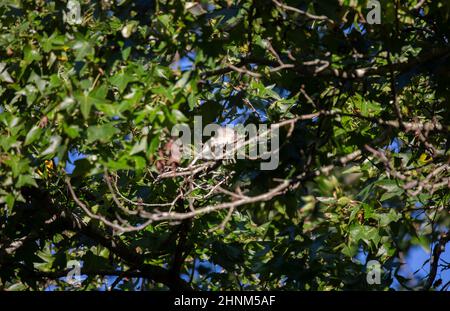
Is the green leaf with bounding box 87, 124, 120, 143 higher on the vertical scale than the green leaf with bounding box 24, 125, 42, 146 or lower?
lower

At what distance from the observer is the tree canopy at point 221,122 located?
323 centimetres

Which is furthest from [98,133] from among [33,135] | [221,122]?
[221,122]

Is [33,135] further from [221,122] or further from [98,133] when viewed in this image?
[221,122]

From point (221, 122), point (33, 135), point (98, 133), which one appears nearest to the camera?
point (98, 133)

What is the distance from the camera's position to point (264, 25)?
3633 mm

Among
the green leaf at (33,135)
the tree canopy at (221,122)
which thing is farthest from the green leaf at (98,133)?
the green leaf at (33,135)

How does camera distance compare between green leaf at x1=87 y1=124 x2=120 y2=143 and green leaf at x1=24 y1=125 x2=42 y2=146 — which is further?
green leaf at x1=24 y1=125 x2=42 y2=146

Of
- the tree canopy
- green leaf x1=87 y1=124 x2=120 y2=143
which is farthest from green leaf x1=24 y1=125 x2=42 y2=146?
green leaf x1=87 y1=124 x2=120 y2=143

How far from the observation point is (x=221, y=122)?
4547 mm

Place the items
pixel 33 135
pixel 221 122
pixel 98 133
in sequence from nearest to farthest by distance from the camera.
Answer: pixel 98 133, pixel 33 135, pixel 221 122

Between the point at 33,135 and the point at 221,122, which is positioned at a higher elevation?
the point at 221,122

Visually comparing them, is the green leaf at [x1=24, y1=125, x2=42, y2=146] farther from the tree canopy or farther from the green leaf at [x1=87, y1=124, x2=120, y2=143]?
the green leaf at [x1=87, y1=124, x2=120, y2=143]

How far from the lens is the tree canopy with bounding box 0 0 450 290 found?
127 inches
